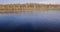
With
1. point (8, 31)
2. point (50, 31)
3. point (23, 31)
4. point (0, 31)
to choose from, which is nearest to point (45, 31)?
point (50, 31)

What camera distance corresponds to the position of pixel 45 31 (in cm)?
767

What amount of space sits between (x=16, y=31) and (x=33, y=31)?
1239 mm

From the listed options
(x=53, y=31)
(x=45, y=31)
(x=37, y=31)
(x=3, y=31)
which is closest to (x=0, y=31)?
(x=3, y=31)

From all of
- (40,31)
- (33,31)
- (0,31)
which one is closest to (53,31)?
(40,31)

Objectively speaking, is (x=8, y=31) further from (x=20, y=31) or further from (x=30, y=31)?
(x=30, y=31)

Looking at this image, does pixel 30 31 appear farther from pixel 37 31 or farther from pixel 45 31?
pixel 45 31

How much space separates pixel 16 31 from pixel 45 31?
2089 millimetres

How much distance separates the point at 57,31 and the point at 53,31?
274mm

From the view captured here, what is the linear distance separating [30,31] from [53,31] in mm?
1627

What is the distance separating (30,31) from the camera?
25.4 ft

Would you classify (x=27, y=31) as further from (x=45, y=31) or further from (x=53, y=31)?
(x=53, y=31)

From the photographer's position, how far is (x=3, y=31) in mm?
7863

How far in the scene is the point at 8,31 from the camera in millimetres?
7867

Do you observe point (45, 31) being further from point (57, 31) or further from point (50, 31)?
point (57, 31)
